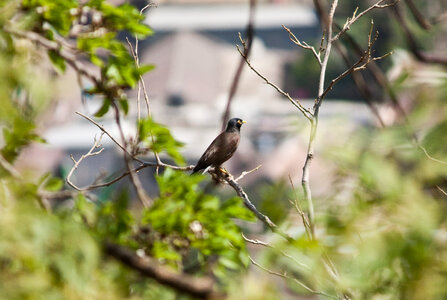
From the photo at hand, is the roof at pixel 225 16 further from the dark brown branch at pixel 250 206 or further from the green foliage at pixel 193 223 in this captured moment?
the green foliage at pixel 193 223

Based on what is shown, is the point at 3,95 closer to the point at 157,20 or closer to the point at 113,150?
the point at 113,150

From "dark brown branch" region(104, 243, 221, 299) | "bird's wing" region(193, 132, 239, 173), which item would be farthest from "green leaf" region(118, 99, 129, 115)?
"bird's wing" region(193, 132, 239, 173)

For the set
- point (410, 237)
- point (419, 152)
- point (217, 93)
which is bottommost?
point (217, 93)

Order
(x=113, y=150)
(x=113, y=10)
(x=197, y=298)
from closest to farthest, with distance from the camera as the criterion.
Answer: (x=197, y=298) → (x=113, y=10) → (x=113, y=150)

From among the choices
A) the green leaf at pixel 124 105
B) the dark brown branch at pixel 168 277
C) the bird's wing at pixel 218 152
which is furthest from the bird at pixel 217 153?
the dark brown branch at pixel 168 277

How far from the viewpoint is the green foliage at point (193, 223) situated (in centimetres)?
160

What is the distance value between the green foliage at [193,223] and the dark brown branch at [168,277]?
0.98 ft

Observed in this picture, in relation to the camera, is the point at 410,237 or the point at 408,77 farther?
the point at 408,77

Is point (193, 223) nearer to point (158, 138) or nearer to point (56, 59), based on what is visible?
point (158, 138)

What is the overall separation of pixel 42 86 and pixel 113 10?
2.18 ft

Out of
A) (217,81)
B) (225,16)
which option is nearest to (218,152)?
(217,81)

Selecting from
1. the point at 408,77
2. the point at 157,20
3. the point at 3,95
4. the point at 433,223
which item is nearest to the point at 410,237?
the point at 433,223

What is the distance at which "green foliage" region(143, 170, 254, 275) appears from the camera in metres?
1.60

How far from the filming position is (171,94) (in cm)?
5703
